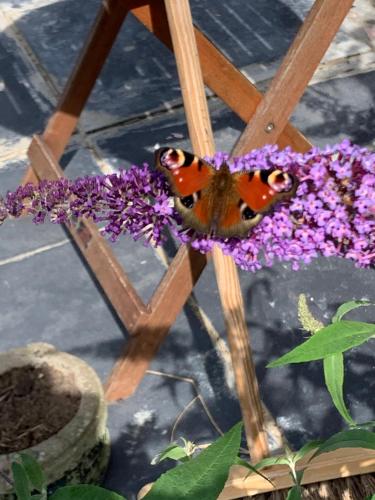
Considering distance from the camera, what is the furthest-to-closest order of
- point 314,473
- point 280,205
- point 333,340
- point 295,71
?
point 295,71 → point 314,473 → point 280,205 → point 333,340

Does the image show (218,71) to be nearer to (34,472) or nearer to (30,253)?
(30,253)

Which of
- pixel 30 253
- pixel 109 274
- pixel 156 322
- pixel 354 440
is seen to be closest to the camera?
pixel 354 440

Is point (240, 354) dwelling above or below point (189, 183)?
below

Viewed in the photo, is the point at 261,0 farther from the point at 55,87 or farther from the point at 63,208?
the point at 63,208

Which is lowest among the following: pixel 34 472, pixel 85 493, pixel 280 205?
pixel 34 472

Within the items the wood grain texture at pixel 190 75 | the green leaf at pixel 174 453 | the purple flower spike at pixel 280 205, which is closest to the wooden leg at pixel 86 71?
the wood grain texture at pixel 190 75

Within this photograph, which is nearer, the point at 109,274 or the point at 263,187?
the point at 263,187

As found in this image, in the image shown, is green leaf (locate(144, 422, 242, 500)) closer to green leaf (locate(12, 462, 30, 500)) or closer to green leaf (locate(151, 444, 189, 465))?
green leaf (locate(12, 462, 30, 500))

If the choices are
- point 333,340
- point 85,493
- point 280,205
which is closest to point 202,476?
point 85,493
